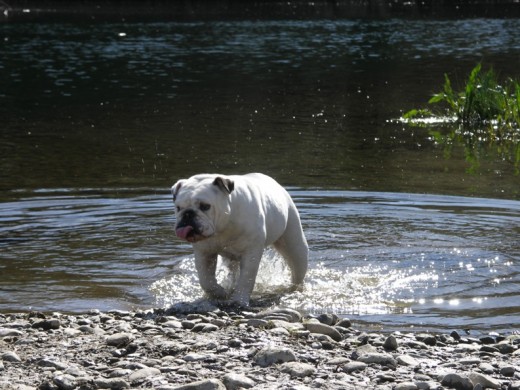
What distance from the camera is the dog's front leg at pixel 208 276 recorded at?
28.3ft

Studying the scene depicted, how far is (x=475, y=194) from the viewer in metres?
13.9

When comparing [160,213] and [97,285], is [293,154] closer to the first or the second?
[160,213]

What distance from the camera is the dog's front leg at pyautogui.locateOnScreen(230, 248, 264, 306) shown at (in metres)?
8.62

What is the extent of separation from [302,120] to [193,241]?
45.9 feet

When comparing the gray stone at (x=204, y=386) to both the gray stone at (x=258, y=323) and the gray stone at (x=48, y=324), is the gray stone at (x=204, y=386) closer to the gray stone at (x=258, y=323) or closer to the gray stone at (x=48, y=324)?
the gray stone at (x=258, y=323)

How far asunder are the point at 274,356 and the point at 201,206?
1.91 meters

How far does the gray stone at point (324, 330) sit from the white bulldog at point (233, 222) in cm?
110

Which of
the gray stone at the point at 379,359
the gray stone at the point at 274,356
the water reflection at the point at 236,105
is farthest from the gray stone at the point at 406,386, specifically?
the water reflection at the point at 236,105

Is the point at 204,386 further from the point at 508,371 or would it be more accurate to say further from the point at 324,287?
the point at 324,287

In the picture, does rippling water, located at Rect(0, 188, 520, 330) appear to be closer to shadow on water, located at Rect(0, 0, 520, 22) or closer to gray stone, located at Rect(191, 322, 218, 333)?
gray stone, located at Rect(191, 322, 218, 333)

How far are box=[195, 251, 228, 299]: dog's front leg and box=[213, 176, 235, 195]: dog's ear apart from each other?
69 centimetres

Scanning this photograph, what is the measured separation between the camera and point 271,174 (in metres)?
15.7

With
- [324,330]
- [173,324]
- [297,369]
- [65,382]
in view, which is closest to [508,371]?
[297,369]

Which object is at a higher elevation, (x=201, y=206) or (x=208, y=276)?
(x=201, y=206)
